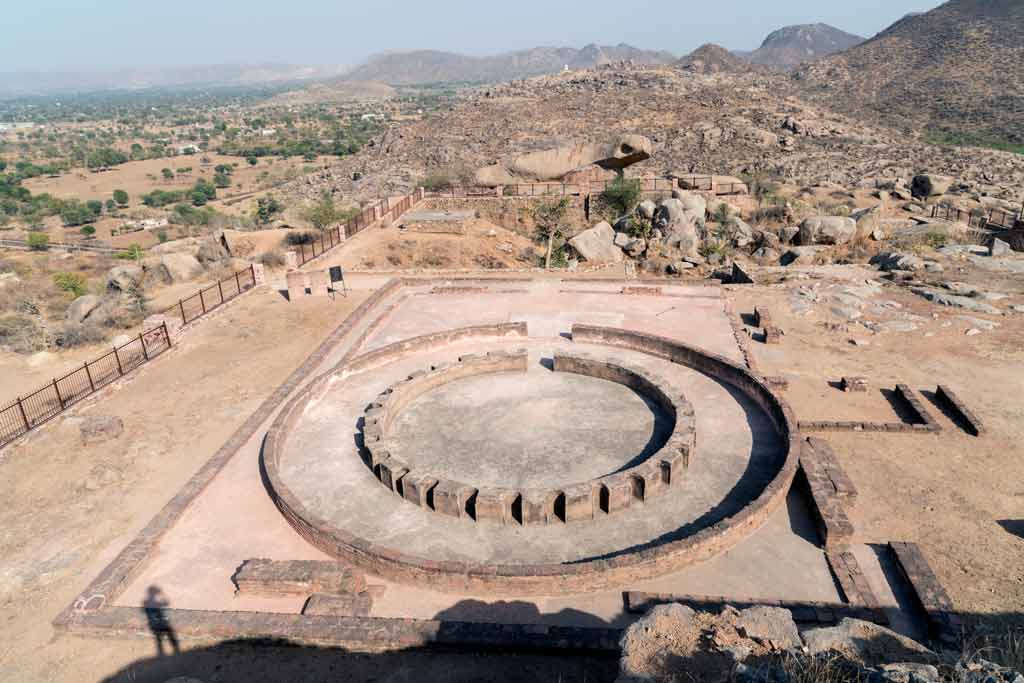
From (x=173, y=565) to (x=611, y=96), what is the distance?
72.6 metres

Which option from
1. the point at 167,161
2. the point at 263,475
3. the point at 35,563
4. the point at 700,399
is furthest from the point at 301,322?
the point at 167,161

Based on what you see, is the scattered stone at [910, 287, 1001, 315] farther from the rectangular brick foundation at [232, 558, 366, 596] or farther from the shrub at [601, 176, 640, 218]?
the rectangular brick foundation at [232, 558, 366, 596]

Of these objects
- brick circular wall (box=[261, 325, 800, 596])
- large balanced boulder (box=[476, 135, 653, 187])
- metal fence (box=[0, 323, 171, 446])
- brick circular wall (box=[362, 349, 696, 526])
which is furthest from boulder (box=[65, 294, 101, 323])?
large balanced boulder (box=[476, 135, 653, 187])

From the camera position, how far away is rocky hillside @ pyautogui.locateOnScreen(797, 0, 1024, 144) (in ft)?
251

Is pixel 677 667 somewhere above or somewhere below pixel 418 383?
above

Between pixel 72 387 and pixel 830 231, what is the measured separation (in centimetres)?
3460

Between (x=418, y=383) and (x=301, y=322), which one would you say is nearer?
(x=418, y=383)

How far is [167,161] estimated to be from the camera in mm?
100000

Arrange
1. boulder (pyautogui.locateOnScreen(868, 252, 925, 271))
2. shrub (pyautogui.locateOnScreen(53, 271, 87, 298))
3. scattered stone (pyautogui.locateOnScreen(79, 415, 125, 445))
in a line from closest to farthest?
scattered stone (pyautogui.locateOnScreen(79, 415, 125, 445)) < boulder (pyautogui.locateOnScreen(868, 252, 925, 271)) < shrub (pyautogui.locateOnScreen(53, 271, 87, 298))

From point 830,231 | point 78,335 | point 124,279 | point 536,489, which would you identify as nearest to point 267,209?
point 124,279

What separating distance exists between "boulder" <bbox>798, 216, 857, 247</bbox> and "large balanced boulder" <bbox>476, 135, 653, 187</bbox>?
44.1 feet

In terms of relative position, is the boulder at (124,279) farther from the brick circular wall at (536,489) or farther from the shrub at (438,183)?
the shrub at (438,183)

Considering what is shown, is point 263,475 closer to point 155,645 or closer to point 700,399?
point 155,645

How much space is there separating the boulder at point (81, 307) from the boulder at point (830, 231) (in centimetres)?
3479
